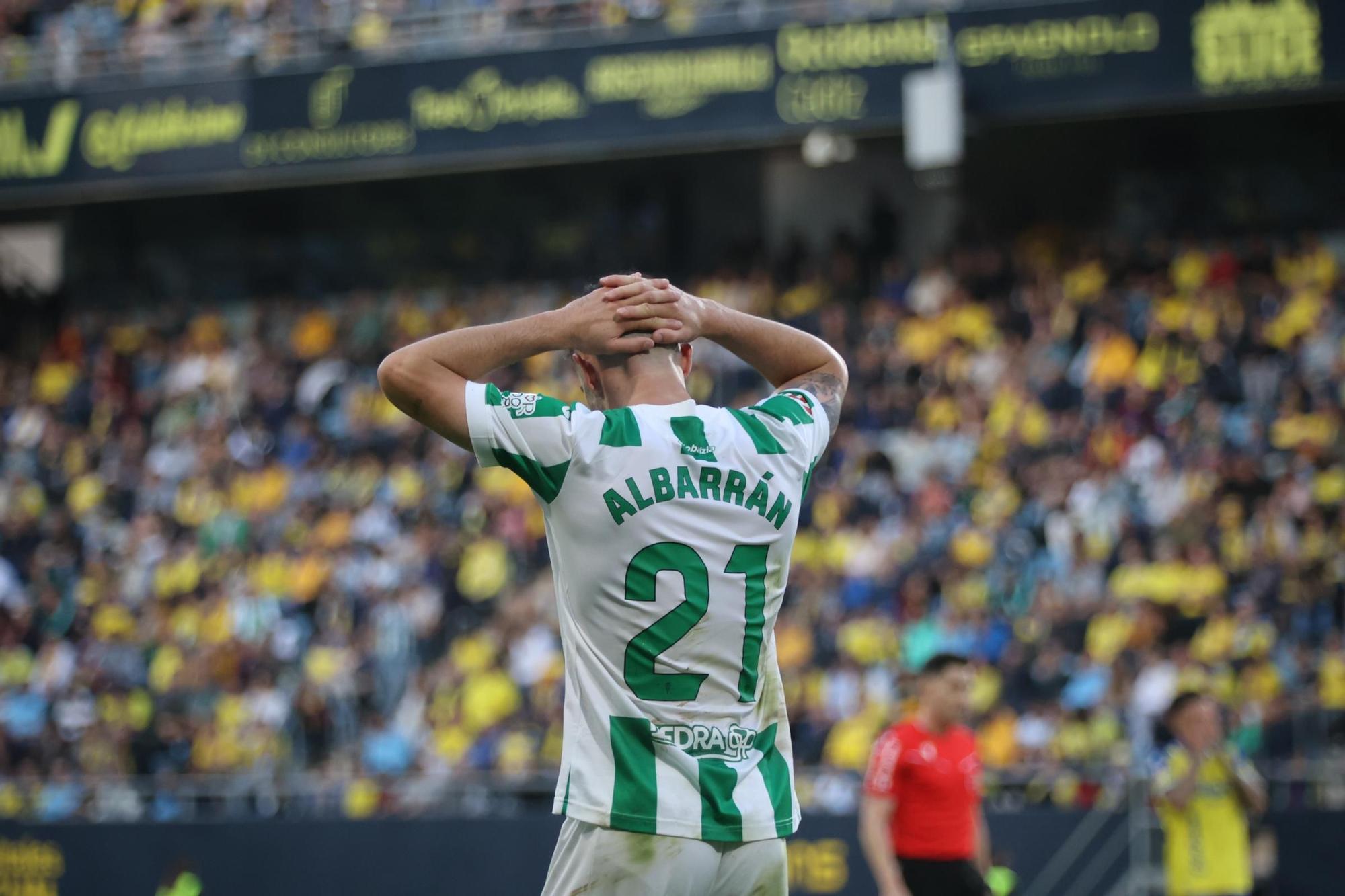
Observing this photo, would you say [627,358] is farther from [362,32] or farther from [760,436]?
[362,32]

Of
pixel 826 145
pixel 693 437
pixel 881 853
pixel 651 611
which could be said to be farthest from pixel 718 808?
pixel 826 145

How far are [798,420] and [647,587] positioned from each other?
604mm

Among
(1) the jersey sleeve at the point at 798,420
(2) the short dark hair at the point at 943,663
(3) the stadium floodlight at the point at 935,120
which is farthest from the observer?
(3) the stadium floodlight at the point at 935,120

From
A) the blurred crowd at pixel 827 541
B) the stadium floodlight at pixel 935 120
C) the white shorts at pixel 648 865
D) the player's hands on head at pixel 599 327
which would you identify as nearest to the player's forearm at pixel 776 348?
the player's hands on head at pixel 599 327

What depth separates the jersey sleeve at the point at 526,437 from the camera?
366cm

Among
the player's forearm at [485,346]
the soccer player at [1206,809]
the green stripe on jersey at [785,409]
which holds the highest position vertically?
the player's forearm at [485,346]

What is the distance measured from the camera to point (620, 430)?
12.2ft

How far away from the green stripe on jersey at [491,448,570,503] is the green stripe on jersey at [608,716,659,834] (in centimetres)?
49

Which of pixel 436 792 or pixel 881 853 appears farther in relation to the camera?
pixel 436 792

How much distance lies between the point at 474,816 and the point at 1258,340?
26.3 feet

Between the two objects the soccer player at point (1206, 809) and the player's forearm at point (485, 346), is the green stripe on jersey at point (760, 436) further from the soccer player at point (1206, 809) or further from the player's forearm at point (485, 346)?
the soccer player at point (1206, 809)

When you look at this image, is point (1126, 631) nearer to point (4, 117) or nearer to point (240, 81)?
point (240, 81)

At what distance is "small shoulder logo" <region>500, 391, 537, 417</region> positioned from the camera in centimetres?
368

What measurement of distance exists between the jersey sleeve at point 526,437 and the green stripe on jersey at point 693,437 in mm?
235
